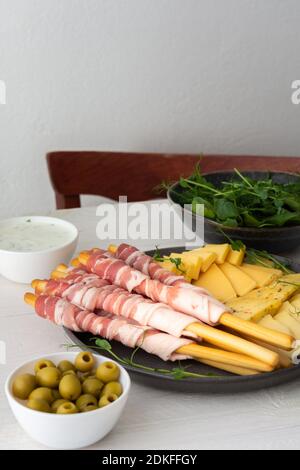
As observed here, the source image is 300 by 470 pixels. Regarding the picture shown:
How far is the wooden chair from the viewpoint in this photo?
7.66ft

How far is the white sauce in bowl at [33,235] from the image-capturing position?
1568mm

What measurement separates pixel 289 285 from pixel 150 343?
12.4 inches

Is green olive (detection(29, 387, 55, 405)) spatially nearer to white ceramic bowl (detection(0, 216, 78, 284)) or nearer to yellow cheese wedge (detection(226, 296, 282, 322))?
yellow cheese wedge (detection(226, 296, 282, 322))

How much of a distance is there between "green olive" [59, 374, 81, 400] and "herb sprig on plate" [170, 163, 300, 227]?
67 centimetres

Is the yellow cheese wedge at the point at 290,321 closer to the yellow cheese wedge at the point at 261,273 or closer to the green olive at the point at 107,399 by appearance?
the yellow cheese wedge at the point at 261,273

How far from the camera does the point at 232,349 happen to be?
112 centimetres

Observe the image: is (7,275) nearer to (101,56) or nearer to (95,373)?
(95,373)

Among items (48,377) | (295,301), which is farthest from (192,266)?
(48,377)

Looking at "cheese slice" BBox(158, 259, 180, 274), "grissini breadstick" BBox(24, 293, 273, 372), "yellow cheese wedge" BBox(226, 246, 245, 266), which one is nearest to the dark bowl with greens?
"yellow cheese wedge" BBox(226, 246, 245, 266)

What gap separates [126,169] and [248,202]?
80 centimetres

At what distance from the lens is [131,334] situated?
1.17m
